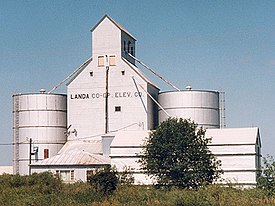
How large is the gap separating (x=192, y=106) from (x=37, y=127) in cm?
1908

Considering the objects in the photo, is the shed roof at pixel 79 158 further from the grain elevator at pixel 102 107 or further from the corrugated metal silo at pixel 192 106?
the corrugated metal silo at pixel 192 106

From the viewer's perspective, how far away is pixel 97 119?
67.9m

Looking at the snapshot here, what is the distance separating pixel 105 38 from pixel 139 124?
11.8m

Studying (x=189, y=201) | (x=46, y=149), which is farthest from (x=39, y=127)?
(x=189, y=201)

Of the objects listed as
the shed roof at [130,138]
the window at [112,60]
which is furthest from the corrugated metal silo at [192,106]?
the shed roof at [130,138]

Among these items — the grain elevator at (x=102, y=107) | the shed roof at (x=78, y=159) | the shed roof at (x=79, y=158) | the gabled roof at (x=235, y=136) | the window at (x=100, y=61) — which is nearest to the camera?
the gabled roof at (x=235, y=136)

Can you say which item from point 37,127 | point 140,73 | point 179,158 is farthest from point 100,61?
point 179,158

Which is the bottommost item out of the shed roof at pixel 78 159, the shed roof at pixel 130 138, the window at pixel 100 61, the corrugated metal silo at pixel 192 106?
the shed roof at pixel 78 159

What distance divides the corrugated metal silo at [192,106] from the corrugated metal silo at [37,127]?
510 inches

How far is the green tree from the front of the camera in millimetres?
48156

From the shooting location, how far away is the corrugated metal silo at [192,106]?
67.2m

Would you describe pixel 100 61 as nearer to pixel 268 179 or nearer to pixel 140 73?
pixel 140 73

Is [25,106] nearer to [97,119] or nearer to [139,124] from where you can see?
[97,119]

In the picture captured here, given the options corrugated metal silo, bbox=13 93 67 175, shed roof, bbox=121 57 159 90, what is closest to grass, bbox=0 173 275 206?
corrugated metal silo, bbox=13 93 67 175
